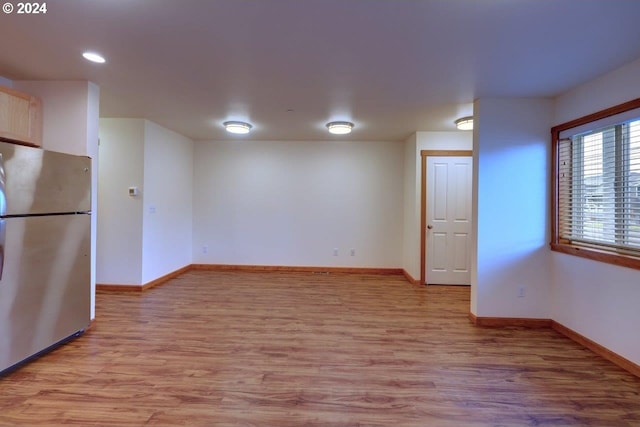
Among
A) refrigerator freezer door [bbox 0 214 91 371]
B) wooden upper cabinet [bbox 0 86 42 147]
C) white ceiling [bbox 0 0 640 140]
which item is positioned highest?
white ceiling [bbox 0 0 640 140]

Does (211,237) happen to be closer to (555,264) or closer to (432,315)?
(432,315)

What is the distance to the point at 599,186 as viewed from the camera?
2764 mm

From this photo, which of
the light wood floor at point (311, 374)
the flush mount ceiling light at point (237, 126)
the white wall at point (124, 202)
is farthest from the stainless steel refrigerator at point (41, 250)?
the flush mount ceiling light at point (237, 126)

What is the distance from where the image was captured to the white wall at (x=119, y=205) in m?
4.27

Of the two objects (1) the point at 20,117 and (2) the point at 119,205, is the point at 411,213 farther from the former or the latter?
(1) the point at 20,117

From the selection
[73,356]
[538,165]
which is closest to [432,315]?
[538,165]

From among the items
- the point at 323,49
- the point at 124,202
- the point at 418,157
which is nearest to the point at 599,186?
the point at 418,157

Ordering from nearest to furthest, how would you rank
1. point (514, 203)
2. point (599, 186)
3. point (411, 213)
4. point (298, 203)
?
1. point (599, 186)
2. point (514, 203)
3. point (411, 213)
4. point (298, 203)

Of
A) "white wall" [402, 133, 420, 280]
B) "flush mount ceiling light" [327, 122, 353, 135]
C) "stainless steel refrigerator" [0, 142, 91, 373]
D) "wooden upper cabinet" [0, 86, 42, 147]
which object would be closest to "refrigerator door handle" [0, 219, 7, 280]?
"stainless steel refrigerator" [0, 142, 91, 373]

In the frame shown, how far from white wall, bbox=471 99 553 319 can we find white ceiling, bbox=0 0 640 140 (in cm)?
27

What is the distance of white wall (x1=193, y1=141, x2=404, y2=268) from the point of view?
5535 mm

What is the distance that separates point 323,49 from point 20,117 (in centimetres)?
265

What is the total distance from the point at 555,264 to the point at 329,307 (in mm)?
A: 2545

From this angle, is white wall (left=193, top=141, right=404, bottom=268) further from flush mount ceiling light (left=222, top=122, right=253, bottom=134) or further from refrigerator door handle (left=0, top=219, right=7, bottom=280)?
refrigerator door handle (left=0, top=219, right=7, bottom=280)
